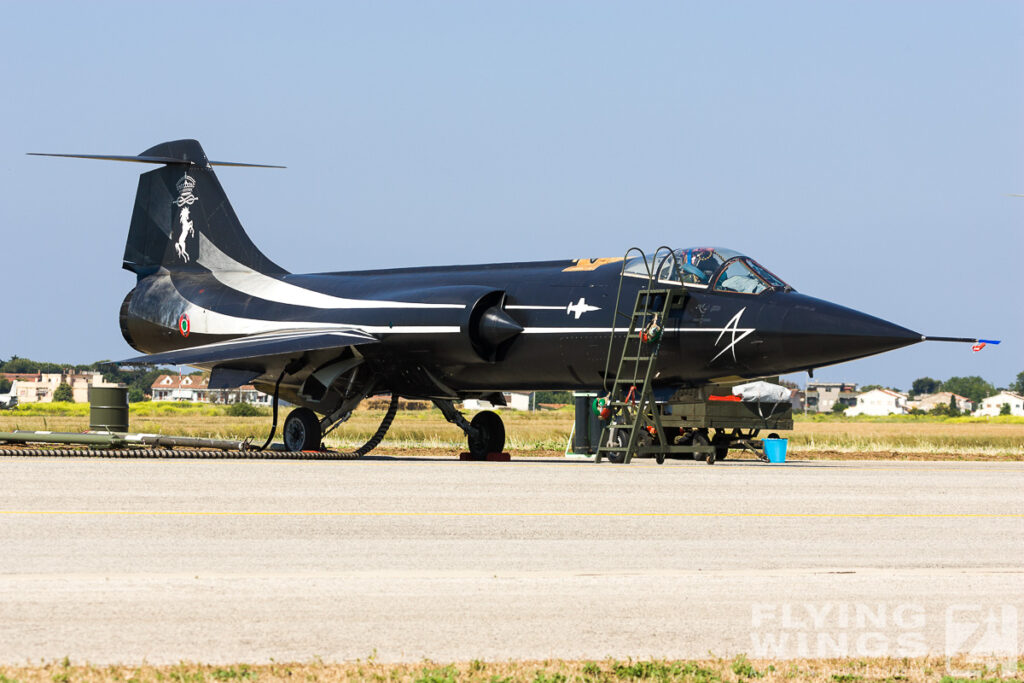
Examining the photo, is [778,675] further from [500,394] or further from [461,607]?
[500,394]

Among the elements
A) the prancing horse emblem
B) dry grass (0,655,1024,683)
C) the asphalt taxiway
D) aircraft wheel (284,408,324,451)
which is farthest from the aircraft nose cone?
the prancing horse emblem

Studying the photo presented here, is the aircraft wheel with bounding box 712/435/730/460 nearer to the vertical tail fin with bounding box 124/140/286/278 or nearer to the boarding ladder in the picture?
the boarding ladder

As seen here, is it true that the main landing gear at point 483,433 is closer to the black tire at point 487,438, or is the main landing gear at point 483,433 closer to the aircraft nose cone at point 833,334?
the black tire at point 487,438

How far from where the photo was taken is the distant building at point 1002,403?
148350 millimetres

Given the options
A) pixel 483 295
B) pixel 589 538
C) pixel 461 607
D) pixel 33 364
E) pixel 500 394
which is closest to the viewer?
pixel 461 607

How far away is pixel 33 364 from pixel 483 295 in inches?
2918

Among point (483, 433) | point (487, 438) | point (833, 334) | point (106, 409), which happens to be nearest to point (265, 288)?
point (106, 409)

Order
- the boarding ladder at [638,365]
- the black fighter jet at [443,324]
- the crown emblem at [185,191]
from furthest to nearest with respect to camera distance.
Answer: the crown emblem at [185,191], the boarding ladder at [638,365], the black fighter jet at [443,324]

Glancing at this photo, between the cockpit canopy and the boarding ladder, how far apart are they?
0.04 m

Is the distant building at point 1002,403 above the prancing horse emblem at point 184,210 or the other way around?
the other way around

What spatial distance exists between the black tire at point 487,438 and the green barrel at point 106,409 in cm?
704

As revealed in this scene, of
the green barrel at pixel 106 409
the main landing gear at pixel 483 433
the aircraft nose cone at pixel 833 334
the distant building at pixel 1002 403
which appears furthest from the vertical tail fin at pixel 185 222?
the distant building at pixel 1002 403

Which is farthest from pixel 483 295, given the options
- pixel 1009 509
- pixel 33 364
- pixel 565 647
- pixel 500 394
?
pixel 33 364

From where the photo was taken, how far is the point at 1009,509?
39.1 feet
